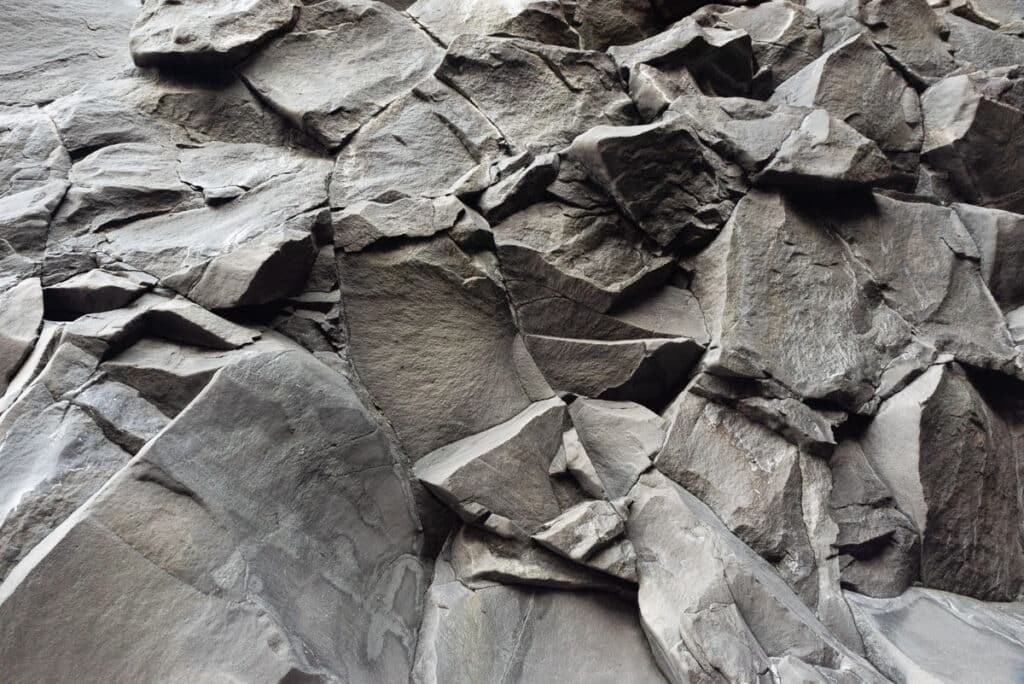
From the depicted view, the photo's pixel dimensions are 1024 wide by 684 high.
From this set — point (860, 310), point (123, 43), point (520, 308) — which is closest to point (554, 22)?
point (520, 308)

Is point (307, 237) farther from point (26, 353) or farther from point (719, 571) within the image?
point (719, 571)

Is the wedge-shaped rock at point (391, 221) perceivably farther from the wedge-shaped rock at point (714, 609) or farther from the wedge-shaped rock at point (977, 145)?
the wedge-shaped rock at point (977, 145)

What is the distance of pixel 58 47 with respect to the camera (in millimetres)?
6289

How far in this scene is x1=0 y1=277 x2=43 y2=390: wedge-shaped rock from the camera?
3695mm

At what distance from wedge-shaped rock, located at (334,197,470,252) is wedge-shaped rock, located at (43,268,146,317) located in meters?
1.31

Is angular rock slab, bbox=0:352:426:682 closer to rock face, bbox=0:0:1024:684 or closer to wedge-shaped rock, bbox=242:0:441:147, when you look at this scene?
rock face, bbox=0:0:1024:684

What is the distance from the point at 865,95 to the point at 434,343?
469 centimetres

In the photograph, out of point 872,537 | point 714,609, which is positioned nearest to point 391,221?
point 714,609

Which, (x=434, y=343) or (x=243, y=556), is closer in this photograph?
(x=243, y=556)

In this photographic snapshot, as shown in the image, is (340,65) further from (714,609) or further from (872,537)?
(872,537)

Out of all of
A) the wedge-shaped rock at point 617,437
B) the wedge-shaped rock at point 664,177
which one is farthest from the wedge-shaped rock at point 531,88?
the wedge-shaped rock at point 617,437

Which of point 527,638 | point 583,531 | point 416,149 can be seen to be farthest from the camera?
point 416,149

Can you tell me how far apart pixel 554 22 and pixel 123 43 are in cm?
420

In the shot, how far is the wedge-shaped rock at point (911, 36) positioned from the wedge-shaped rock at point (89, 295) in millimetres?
7003
